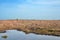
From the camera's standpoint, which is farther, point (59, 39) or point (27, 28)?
point (27, 28)

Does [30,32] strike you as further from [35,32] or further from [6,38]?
[6,38]

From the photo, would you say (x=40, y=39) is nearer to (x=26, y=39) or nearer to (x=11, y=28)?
(x=26, y=39)

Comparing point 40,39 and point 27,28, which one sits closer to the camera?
point 40,39

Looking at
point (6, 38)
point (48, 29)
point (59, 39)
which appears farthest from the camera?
point (48, 29)

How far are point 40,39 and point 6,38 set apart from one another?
3.73m

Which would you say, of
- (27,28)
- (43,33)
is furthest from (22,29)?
(43,33)

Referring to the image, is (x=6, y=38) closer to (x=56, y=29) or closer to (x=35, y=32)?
(x=35, y=32)

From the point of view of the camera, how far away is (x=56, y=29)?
2389 centimetres

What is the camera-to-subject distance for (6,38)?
22.0m

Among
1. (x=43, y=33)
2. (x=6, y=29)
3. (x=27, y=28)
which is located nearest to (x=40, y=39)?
(x=43, y=33)

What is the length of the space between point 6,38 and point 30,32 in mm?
4060

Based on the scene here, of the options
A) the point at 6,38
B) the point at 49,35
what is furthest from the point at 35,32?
the point at 6,38

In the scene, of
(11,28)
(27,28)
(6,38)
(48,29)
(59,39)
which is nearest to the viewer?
(59,39)

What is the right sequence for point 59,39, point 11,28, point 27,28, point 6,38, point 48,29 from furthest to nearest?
point 11,28 → point 27,28 → point 48,29 → point 6,38 → point 59,39
